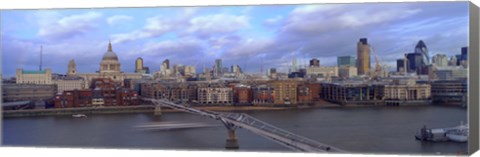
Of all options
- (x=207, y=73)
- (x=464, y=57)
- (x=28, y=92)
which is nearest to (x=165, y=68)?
(x=207, y=73)

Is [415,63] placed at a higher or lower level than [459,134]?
higher

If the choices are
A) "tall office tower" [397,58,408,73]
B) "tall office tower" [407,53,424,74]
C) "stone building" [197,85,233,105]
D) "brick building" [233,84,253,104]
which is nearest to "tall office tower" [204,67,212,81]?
"stone building" [197,85,233,105]

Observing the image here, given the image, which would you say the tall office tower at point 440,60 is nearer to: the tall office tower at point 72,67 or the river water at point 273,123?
the river water at point 273,123

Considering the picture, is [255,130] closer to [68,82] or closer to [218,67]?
[218,67]

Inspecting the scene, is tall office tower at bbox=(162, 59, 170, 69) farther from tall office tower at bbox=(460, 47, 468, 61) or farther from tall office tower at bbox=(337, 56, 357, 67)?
tall office tower at bbox=(460, 47, 468, 61)

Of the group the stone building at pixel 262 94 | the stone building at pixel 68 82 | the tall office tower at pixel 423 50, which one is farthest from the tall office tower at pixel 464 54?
the stone building at pixel 68 82

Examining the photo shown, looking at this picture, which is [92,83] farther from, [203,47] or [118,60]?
[203,47]
